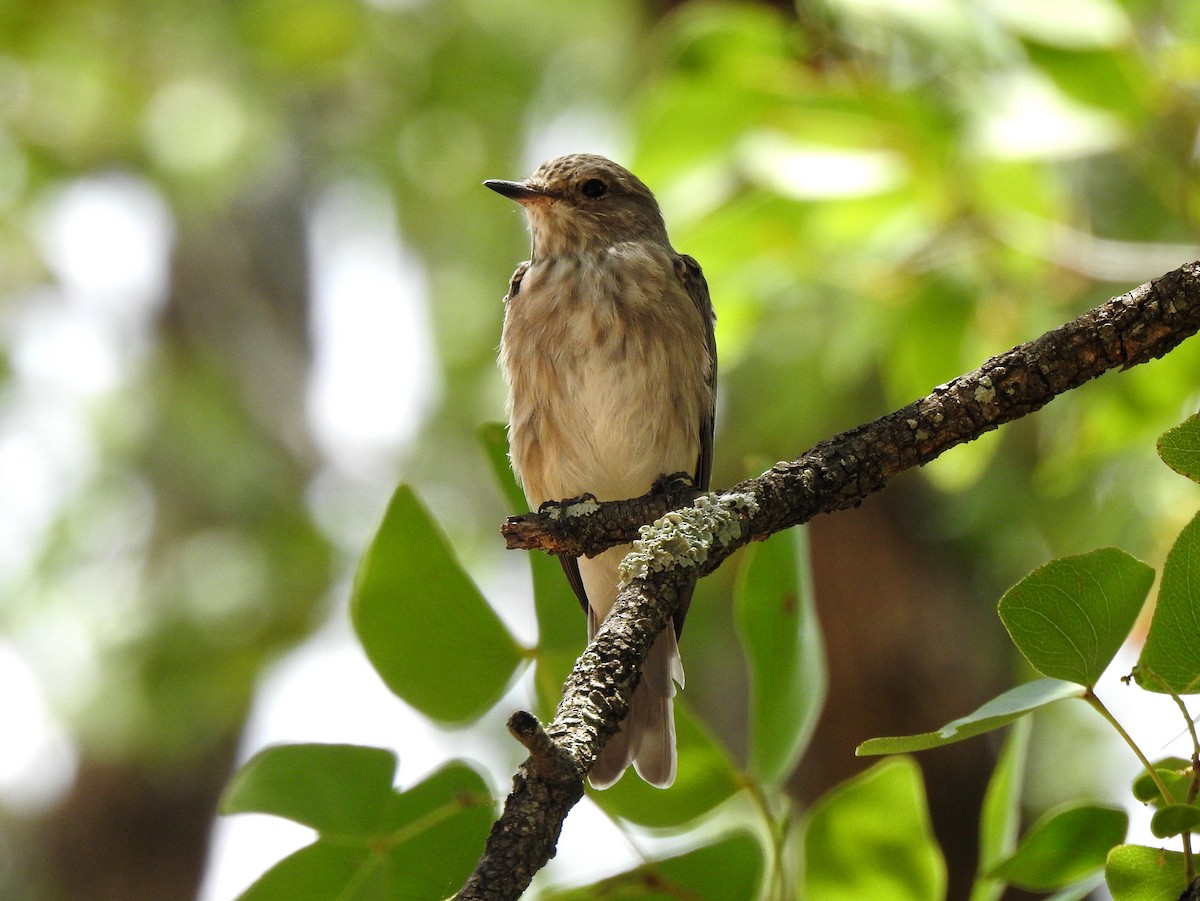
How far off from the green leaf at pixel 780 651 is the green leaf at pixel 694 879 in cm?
11

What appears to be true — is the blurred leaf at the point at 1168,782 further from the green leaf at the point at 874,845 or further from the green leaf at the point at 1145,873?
the green leaf at the point at 874,845

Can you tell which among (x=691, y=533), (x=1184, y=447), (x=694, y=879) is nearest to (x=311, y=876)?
(x=694, y=879)

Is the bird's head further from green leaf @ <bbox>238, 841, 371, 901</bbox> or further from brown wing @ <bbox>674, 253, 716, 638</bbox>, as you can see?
green leaf @ <bbox>238, 841, 371, 901</bbox>

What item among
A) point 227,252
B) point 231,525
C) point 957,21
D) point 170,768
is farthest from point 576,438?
point 227,252

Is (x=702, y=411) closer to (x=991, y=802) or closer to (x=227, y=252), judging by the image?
(x=991, y=802)

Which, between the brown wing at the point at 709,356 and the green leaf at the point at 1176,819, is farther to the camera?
the brown wing at the point at 709,356

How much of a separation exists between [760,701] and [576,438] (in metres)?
1.93

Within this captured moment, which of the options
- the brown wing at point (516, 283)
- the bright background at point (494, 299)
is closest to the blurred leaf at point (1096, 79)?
the bright background at point (494, 299)

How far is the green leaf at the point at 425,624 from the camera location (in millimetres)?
1672

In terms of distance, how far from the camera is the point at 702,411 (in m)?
3.68

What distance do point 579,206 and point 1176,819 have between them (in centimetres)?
320

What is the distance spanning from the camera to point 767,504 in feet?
5.13

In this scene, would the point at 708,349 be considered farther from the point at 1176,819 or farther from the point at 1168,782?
the point at 1176,819

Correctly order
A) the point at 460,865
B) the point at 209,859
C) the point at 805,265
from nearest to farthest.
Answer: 1. the point at 460,865
2. the point at 805,265
3. the point at 209,859
